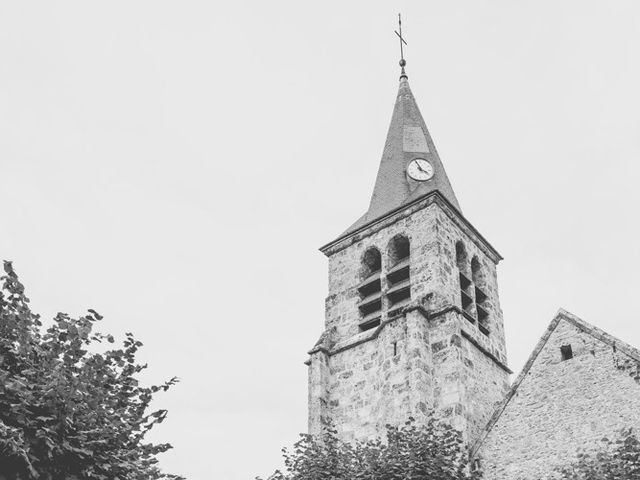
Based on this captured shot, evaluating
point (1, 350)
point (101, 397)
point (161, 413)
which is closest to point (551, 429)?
point (161, 413)

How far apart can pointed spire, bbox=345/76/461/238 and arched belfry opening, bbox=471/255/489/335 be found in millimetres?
Answer: 1524

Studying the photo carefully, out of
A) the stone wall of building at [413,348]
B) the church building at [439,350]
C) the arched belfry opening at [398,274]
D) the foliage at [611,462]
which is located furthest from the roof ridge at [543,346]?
the arched belfry opening at [398,274]

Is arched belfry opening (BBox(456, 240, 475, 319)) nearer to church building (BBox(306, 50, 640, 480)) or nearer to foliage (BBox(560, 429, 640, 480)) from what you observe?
church building (BBox(306, 50, 640, 480))

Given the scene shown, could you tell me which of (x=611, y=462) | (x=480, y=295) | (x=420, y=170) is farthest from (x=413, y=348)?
(x=420, y=170)

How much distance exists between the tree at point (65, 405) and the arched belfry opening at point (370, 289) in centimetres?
1097

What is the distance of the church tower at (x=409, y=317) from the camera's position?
16.7 meters

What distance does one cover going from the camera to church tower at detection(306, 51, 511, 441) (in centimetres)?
1670

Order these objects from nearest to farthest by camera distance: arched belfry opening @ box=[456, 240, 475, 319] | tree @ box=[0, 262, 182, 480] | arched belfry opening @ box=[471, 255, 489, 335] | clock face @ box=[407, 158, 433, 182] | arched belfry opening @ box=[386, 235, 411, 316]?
tree @ box=[0, 262, 182, 480] < arched belfry opening @ box=[386, 235, 411, 316] < arched belfry opening @ box=[456, 240, 475, 319] < arched belfry opening @ box=[471, 255, 489, 335] < clock face @ box=[407, 158, 433, 182]

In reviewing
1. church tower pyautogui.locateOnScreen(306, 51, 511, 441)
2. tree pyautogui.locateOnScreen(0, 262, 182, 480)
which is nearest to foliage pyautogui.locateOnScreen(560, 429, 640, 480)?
church tower pyautogui.locateOnScreen(306, 51, 511, 441)

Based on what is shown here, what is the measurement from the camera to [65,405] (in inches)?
276

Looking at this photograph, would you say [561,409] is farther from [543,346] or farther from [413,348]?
[413,348]

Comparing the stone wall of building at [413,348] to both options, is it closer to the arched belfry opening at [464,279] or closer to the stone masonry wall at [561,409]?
the arched belfry opening at [464,279]

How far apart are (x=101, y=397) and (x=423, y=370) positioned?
1012cm

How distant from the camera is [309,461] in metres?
12.8
